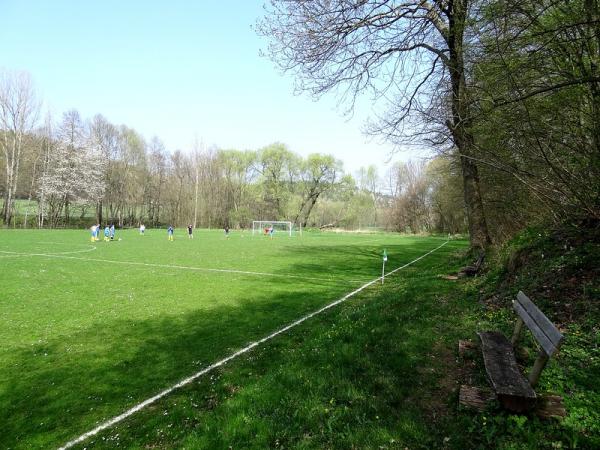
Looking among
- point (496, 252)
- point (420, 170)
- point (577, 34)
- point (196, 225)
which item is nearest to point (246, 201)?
point (196, 225)

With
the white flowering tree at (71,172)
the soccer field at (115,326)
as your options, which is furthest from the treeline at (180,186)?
the soccer field at (115,326)

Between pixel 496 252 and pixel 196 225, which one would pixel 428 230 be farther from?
pixel 496 252

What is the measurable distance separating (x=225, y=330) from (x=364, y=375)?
184 inches

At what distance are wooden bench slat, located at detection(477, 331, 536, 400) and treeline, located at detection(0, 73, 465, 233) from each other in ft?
164

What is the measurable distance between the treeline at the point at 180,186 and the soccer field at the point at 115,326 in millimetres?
41473

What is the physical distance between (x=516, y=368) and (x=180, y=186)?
252 ft

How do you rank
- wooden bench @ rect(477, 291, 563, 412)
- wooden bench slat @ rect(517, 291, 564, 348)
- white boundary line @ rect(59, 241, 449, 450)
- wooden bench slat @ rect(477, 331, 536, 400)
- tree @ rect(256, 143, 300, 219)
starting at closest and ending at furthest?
wooden bench slat @ rect(517, 291, 564, 348), wooden bench @ rect(477, 291, 563, 412), wooden bench slat @ rect(477, 331, 536, 400), white boundary line @ rect(59, 241, 449, 450), tree @ rect(256, 143, 300, 219)

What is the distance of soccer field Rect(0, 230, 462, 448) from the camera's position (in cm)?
529

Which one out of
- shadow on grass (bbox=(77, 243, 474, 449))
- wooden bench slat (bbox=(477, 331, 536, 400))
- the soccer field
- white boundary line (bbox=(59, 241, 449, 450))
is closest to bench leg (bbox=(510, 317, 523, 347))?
wooden bench slat (bbox=(477, 331, 536, 400))

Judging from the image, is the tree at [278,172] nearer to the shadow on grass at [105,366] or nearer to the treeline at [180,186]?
the treeline at [180,186]

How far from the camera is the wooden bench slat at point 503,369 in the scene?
324 centimetres

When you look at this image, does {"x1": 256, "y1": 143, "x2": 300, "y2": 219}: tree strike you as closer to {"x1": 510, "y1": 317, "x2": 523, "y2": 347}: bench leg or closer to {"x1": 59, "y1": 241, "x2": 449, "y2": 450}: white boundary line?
{"x1": 59, "y1": 241, "x2": 449, "y2": 450}: white boundary line

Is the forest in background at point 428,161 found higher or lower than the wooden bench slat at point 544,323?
higher

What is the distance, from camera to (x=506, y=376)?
353 cm
